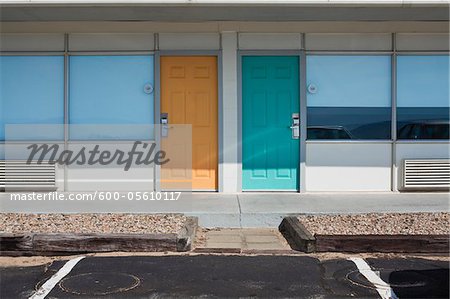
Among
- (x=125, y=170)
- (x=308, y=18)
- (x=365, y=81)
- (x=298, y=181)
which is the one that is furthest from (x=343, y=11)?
(x=125, y=170)

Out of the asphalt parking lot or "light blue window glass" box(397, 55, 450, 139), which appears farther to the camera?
"light blue window glass" box(397, 55, 450, 139)

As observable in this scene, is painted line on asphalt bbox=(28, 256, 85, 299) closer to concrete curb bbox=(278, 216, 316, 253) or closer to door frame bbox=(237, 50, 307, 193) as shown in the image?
concrete curb bbox=(278, 216, 316, 253)

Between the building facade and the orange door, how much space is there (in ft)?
0.06

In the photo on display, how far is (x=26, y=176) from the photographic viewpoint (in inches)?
383

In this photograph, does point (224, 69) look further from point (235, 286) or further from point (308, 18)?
point (235, 286)

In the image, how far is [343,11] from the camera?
858 centimetres

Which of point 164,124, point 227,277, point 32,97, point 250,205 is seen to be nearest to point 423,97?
point 250,205

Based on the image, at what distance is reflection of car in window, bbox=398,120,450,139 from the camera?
986cm

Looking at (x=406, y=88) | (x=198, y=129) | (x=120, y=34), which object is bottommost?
(x=198, y=129)

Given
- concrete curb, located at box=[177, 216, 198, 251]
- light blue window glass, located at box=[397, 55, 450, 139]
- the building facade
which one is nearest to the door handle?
the building facade

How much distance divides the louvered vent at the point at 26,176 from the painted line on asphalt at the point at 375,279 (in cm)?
597

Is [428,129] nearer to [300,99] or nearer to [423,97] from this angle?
[423,97]

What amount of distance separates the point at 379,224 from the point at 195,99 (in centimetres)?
414

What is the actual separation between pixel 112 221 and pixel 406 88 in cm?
587
